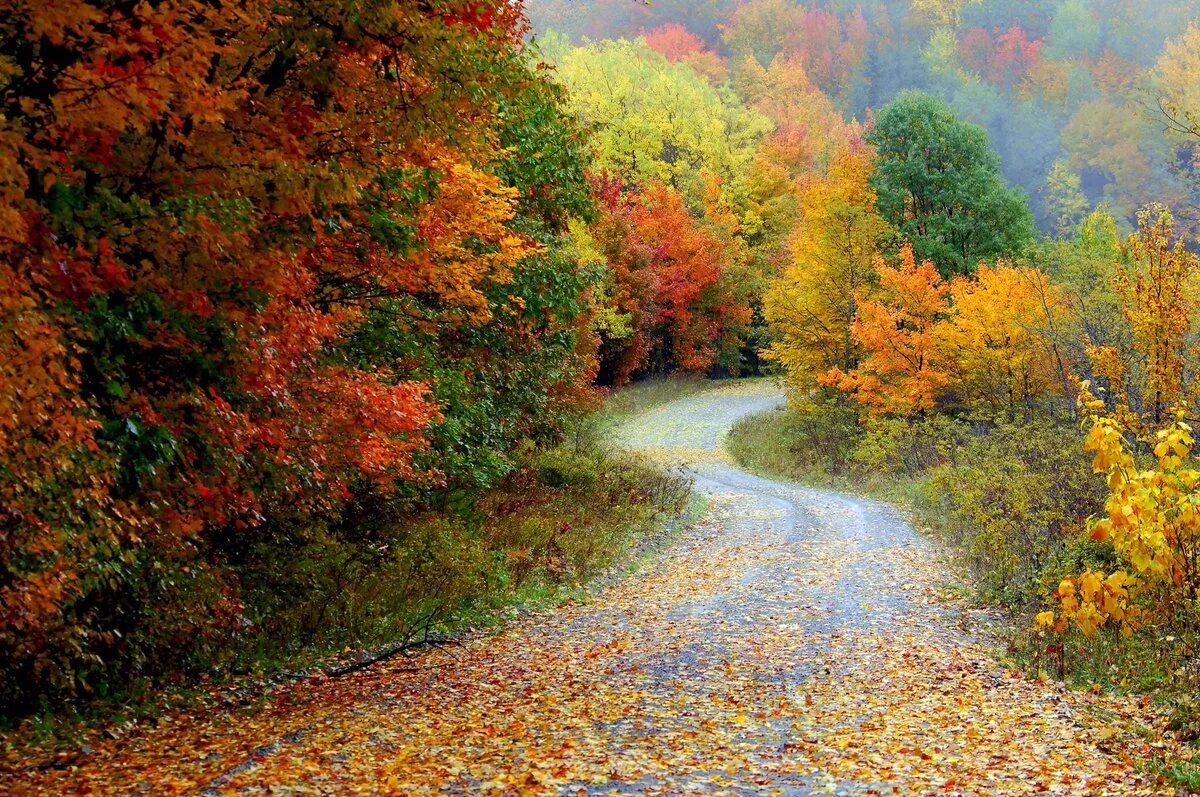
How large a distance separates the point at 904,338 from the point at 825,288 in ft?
14.2

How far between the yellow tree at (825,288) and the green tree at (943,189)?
359 cm

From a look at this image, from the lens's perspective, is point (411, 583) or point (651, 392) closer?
point (411, 583)

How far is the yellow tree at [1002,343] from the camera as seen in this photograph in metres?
25.9

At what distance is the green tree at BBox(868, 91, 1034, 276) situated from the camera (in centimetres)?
3766

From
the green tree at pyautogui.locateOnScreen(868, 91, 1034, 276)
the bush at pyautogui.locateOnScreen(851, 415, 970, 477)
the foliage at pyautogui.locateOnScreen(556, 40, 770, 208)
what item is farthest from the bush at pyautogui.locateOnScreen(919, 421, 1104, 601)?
the foliage at pyautogui.locateOnScreen(556, 40, 770, 208)

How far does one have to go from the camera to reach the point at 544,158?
16734mm

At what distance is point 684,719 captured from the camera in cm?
850

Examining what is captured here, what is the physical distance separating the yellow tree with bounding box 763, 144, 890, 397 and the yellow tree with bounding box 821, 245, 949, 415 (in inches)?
64.5

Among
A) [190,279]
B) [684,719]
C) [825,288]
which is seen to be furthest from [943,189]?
[190,279]

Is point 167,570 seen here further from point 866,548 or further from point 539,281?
point 866,548

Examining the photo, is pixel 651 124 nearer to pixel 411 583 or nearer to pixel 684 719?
pixel 411 583

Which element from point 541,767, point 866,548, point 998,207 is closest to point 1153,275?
point 866,548

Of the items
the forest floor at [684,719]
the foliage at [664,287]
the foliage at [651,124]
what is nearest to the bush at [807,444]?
the foliage at [664,287]

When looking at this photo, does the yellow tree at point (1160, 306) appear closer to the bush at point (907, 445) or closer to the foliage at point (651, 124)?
the bush at point (907, 445)
